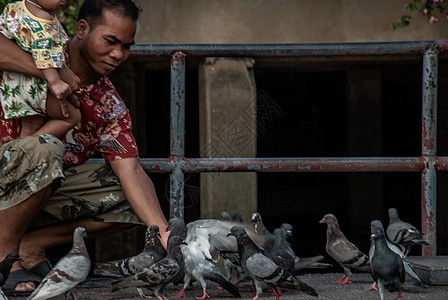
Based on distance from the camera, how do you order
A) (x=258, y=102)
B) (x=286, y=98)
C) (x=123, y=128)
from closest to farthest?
(x=123, y=128) → (x=258, y=102) → (x=286, y=98)

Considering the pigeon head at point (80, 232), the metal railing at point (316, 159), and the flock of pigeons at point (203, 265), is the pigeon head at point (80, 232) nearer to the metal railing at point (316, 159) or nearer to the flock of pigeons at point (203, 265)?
the flock of pigeons at point (203, 265)

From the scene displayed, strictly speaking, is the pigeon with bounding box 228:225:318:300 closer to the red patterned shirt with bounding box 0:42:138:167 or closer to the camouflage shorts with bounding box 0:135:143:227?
the camouflage shorts with bounding box 0:135:143:227

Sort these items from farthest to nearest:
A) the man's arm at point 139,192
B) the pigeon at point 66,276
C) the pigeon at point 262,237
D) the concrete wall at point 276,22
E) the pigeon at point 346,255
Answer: the concrete wall at point 276,22, the pigeon at point 262,237, the pigeon at point 346,255, the man's arm at point 139,192, the pigeon at point 66,276

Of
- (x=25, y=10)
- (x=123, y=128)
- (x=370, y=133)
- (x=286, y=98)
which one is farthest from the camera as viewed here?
(x=286, y=98)

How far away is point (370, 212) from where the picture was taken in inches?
531

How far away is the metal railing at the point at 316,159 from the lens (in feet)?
11.1

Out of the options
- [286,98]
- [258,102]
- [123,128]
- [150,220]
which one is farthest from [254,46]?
[286,98]

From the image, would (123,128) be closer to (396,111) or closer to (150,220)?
(150,220)

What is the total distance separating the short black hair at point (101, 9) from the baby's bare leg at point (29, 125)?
0.44m

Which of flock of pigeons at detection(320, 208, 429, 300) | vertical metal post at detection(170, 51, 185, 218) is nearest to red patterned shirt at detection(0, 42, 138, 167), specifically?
vertical metal post at detection(170, 51, 185, 218)

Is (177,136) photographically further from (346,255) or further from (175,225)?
(346,255)

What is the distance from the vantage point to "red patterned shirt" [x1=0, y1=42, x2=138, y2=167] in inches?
131

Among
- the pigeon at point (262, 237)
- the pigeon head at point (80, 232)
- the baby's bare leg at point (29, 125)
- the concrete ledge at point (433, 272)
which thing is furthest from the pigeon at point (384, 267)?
the baby's bare leg at point (29, 125)

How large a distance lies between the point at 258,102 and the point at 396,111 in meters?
5.17
